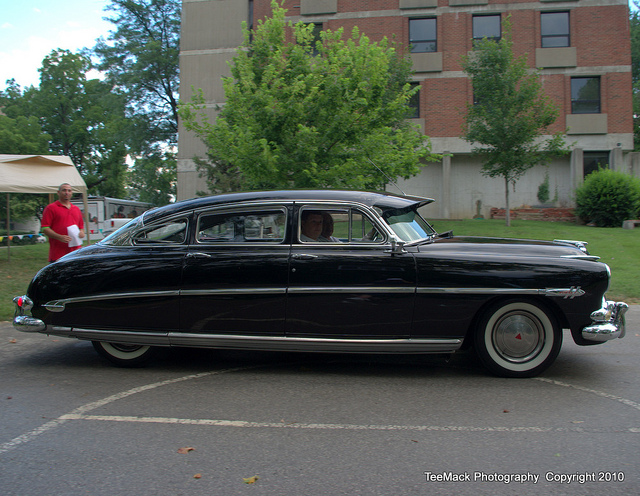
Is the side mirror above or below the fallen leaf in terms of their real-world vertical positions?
above

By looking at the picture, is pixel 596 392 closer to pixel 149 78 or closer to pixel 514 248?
pixel 514 248

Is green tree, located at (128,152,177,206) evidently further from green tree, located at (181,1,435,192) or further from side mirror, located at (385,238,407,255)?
side mirror, located at (385,238,407,255)

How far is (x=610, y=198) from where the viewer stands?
74.3 feet

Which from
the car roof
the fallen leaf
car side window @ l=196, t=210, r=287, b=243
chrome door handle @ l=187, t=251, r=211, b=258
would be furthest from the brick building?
the fallen leaf

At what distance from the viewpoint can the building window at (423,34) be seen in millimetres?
29375

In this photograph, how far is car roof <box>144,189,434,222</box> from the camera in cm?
536

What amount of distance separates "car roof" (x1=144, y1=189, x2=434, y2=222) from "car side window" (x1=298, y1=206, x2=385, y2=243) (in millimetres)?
125

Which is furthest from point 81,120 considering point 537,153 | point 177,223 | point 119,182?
point 177,223

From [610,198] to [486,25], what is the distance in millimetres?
12232

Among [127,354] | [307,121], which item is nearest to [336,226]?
[127,354]

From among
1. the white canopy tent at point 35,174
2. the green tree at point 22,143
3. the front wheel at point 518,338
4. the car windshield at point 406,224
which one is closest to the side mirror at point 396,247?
the car windshield at point 406,224

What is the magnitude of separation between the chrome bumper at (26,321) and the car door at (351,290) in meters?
2.59

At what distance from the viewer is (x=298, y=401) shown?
176 inches

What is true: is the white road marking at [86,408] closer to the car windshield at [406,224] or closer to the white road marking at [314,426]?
the white road marking at [314,426]
